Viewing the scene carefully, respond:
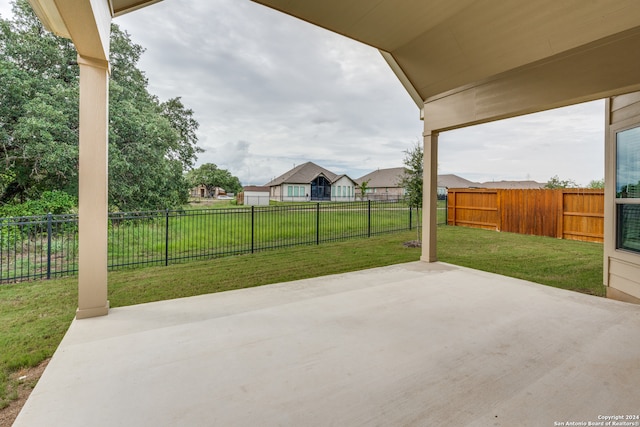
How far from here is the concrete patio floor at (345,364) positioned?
158cm

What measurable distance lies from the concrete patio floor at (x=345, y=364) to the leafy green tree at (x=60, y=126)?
6.20m

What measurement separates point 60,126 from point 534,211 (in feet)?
42.9

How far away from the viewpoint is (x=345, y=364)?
206 cm

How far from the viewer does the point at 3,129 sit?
6766 millimetres

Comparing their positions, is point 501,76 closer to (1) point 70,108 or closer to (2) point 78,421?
(2) point 78,421

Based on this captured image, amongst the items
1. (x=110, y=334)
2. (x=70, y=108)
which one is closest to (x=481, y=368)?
(x=110, y=334)

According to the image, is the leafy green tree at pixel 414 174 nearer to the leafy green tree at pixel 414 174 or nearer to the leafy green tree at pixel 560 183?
the leafy green tree at pixel 414 174

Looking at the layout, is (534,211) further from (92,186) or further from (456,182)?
(456,182)

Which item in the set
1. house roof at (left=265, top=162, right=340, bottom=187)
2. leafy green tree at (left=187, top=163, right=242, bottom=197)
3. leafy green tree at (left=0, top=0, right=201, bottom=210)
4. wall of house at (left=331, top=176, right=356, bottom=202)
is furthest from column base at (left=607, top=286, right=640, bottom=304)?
leafy green tree at (left=187, top=163, right=242, bottom=197)

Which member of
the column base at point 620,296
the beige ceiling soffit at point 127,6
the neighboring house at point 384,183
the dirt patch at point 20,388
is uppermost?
the neighboring house at point 384,183

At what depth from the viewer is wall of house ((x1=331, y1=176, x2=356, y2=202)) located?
30109 mm

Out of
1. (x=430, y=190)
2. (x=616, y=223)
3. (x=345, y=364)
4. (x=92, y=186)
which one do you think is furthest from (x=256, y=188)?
(x=345, y=364)

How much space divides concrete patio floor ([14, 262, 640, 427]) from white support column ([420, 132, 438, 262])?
1.91m

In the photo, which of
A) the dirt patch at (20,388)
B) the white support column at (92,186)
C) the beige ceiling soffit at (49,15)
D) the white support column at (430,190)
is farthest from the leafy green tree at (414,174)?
the dirt patch at (20,388)
